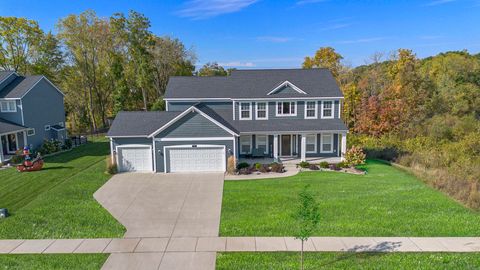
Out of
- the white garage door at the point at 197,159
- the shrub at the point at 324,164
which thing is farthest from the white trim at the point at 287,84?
the white garage door at the point at 197,159

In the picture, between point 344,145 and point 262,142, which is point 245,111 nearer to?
point 262,142

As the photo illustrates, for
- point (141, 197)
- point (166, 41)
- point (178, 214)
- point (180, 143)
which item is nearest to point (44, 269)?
point (178, 214)

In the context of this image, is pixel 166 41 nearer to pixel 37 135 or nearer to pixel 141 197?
pixel 37 135

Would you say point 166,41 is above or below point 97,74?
above

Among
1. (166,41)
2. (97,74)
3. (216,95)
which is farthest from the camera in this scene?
(166,41)

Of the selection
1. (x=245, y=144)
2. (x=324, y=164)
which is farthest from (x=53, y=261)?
(x=324, y=164)

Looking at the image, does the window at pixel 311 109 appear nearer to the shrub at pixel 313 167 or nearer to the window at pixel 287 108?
the window at pixel 287 108

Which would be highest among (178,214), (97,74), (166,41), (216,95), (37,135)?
(166,41)
